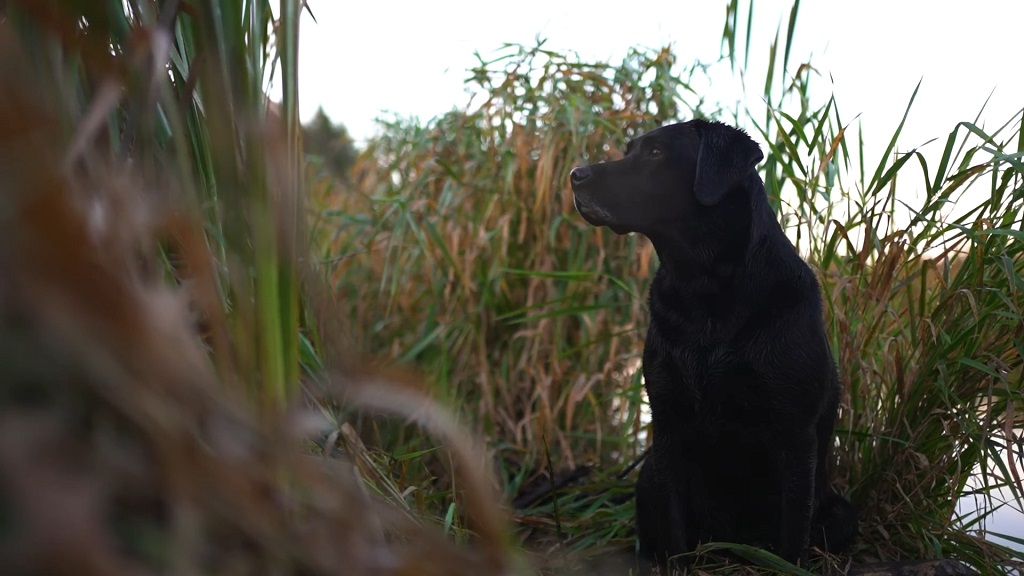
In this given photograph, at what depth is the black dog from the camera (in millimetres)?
1978

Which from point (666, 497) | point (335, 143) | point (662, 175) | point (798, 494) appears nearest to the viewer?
point (798, 494)

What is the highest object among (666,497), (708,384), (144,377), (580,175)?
(580,175)

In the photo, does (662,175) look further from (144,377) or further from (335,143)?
(335,143)

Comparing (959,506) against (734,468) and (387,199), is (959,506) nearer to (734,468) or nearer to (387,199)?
(734,468)

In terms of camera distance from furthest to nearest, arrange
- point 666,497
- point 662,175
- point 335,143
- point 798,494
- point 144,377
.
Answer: point 335,143
point 662,175
point 666,497
point 798,494
point 144,377

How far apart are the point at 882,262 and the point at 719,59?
88 centimetres

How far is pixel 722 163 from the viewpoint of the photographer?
2.13 meters

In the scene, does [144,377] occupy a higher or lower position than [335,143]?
lower

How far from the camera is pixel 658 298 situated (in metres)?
2.18

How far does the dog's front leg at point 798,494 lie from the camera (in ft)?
6.46

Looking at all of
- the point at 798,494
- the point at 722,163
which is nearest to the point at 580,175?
the point at 722,163

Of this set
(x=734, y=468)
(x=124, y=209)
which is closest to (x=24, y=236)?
(x=124, y=209)

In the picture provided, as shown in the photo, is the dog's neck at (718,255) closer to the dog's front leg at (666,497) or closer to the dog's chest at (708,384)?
the dog's chest at (708,384)

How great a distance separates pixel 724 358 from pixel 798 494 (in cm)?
34
